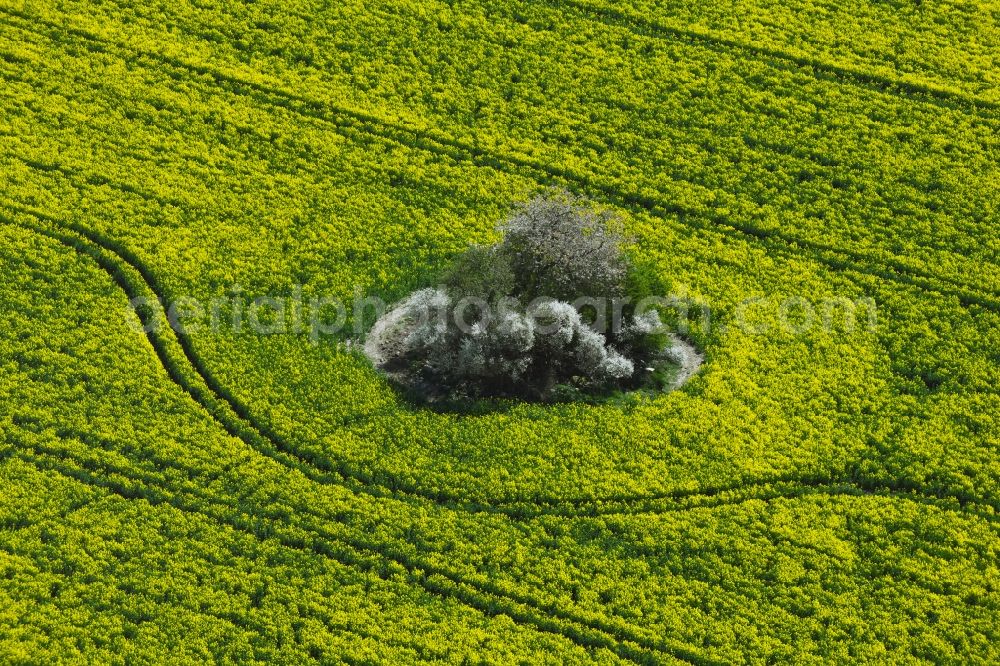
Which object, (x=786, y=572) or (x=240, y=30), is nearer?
(x=786, y=572)

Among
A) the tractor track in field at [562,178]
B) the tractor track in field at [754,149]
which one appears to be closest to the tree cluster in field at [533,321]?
the tractor track in field at [562,178]

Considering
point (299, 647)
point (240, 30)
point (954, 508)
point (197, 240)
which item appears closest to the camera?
point (299, 647)

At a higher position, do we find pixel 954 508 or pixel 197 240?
pixel 197 240

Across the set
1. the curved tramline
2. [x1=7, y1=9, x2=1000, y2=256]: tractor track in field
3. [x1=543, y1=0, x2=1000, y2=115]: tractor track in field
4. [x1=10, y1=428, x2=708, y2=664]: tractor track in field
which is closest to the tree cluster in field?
the curved tramline

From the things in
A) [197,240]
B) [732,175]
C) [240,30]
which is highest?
[240,30]

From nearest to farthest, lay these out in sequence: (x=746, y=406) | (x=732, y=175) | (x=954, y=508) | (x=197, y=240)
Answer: (x=954, y=508) → (x=746, y=406) → (x=197, y=240) → (x=732, y=175)

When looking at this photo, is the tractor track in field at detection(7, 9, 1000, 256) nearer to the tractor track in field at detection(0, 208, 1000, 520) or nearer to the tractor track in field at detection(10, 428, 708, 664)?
the tractor track in field at detection(0, 208, 1000, 520)

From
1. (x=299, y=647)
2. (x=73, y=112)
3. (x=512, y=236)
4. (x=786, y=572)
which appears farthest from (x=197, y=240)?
(x=786, y=572)

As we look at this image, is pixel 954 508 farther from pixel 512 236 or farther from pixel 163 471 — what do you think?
pixel 163 471

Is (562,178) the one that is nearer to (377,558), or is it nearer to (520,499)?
(520,499)
